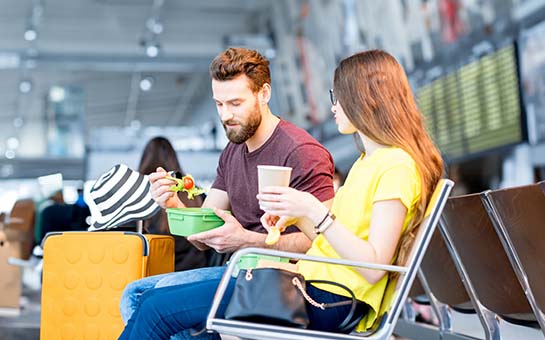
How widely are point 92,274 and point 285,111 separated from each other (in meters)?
10.3

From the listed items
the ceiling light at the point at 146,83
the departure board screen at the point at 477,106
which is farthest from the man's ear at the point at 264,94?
the ceiling light at the point at 146,83

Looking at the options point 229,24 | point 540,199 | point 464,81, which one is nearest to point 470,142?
point 464,81

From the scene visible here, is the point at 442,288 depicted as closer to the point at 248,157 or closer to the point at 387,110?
the point at 248,157

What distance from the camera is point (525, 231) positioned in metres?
2.34

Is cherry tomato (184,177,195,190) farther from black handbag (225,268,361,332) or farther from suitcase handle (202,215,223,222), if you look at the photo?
black handbag (225,268,361,332)

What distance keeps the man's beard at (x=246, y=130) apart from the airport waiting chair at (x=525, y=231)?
714 mm

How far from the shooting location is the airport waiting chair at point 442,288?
3352 mm

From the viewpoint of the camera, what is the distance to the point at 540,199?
7.23ft

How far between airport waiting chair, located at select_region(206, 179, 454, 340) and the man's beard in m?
0.64

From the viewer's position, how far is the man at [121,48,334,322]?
2.41 metres

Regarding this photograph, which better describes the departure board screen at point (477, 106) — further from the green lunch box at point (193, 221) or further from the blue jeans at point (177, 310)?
the blue jeans at point (177, 310)

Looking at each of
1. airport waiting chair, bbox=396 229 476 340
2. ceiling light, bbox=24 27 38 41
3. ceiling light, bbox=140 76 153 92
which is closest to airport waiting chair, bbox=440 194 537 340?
airport waiting chair, bbox=396 229 476 340

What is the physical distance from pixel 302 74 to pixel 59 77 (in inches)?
227

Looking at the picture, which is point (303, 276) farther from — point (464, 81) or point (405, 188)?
point (464, 81)
